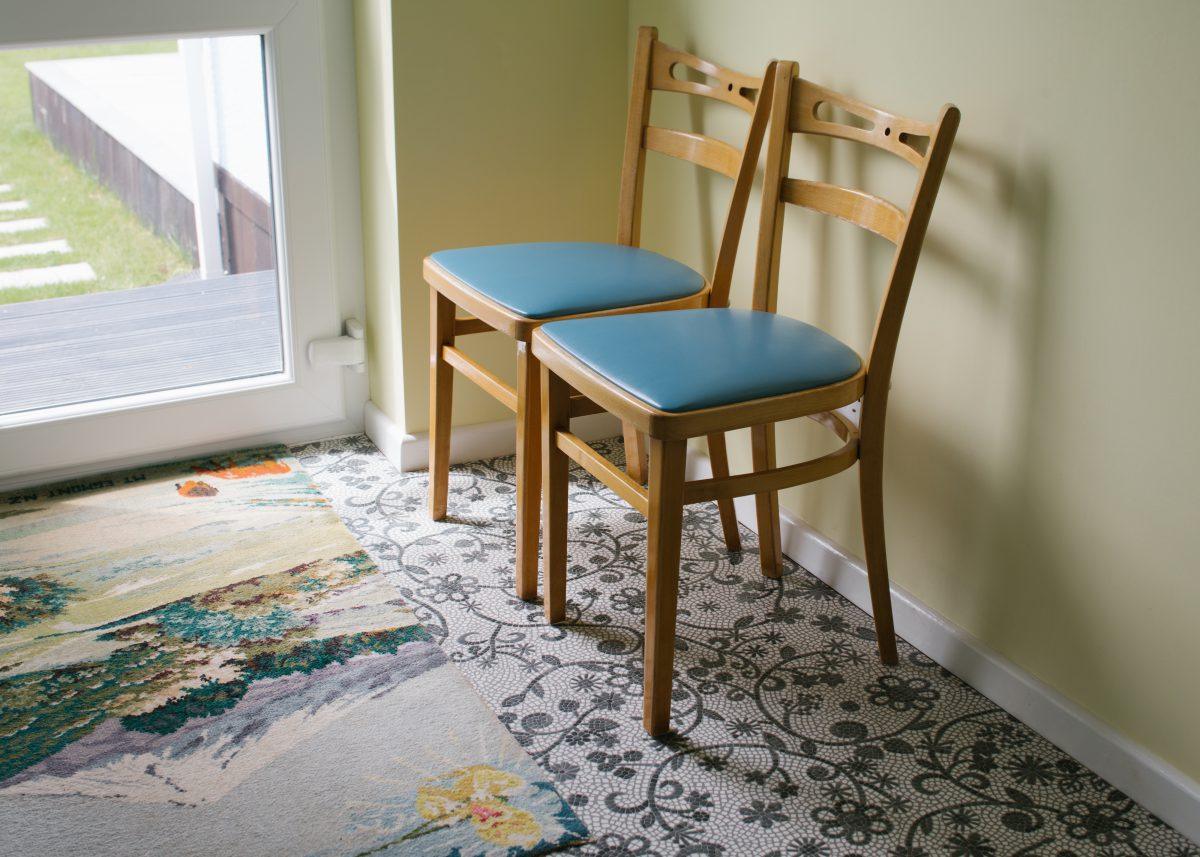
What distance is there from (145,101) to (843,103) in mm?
1290

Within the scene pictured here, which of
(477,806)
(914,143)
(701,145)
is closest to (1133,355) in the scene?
(914,143)

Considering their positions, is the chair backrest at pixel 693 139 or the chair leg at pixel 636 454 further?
the chair leg at pixel 636 454

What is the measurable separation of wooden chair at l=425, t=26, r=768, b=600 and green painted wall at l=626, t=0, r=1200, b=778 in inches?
5.1

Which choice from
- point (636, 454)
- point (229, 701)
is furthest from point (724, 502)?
point (229, 701)

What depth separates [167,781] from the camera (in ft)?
5.08

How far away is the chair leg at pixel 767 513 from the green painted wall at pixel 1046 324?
139 millimetres

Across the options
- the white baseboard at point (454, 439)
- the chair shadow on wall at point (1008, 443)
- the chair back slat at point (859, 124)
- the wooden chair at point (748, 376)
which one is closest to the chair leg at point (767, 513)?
the wooden chair at point (748, 376)

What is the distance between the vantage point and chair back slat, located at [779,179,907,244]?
1.65 metres

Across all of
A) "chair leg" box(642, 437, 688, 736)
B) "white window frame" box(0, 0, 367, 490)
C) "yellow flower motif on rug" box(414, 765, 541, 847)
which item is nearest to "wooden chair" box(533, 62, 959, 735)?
"chair leg" box(642, 437, 688, 736)

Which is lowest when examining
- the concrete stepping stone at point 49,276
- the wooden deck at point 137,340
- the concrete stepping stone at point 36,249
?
the wooden deck at point 137,340

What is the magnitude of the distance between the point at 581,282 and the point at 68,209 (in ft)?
3.28

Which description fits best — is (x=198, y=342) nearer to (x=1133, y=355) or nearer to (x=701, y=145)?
(x=701, y=145)

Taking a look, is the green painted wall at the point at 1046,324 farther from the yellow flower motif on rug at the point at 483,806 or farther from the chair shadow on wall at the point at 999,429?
the yellow flower motif on rug at the point at 483,806

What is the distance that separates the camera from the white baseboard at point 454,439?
243 cm
